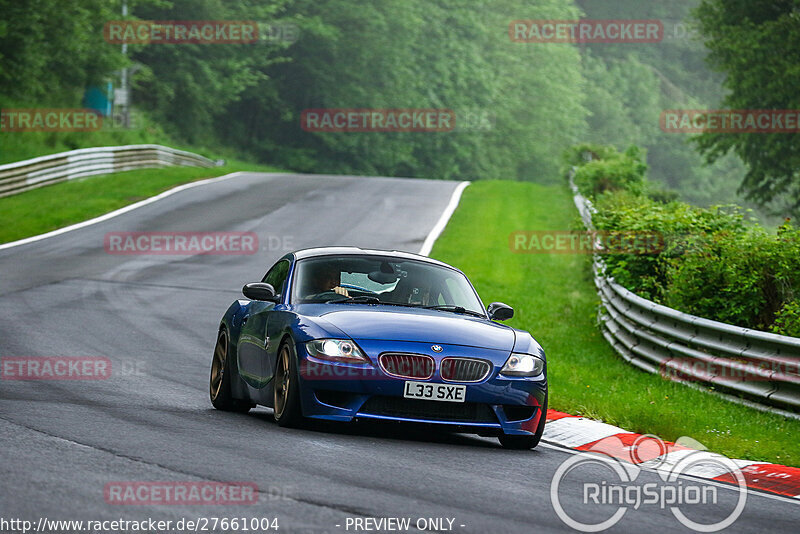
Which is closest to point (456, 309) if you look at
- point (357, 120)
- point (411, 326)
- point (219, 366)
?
point (411, 326)

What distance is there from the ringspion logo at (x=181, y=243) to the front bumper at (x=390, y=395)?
691 inches

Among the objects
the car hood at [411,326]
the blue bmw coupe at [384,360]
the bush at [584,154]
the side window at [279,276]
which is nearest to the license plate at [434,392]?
the blue bmw coupe at [384,360]

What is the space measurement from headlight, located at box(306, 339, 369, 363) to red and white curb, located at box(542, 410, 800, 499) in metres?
2.05

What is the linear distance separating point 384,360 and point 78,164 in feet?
97.2

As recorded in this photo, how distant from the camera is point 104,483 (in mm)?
→ 6348

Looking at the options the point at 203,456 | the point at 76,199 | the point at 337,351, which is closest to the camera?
the point at 203,456

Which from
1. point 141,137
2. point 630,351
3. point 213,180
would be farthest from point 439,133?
point 630,351

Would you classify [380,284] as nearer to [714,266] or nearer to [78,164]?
[714,266]

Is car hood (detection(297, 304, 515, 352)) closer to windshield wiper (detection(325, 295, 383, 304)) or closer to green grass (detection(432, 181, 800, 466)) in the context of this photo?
windshield wiper (detection(325, 295, 383, 304))

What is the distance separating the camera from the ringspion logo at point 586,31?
84.4 meters

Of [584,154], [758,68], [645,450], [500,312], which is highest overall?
[758,68]

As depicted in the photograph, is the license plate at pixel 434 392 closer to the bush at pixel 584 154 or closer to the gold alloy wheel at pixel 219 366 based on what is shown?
the gold alloy wheel at pixel 219 366

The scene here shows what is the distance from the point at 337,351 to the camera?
8688 millimetres

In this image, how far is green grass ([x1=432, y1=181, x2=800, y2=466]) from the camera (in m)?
10.3
